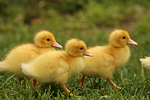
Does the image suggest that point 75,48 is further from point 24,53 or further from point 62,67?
point 24,53

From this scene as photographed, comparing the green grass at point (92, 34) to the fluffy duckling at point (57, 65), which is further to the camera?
the green grass at point (92, 34)

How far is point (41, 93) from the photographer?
3363 millimetres

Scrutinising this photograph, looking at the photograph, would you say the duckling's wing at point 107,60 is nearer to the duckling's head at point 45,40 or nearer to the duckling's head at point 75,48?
the duckling's head at point 75,48

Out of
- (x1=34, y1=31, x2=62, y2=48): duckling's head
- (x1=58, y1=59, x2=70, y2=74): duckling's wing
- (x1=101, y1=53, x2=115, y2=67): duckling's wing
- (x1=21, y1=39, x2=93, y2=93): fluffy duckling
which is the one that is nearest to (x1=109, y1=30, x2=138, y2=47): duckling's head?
(x1=101, y1=53, x2=115, y2=67): duckling's wing

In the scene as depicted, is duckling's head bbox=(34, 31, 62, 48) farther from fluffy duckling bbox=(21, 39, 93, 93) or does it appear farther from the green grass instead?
the green grass

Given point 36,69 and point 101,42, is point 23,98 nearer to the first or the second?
point 36,69

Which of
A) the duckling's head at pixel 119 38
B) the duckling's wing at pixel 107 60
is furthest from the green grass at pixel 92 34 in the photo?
the duckling's head at pixel 119 38

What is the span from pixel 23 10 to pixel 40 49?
5.25 metres

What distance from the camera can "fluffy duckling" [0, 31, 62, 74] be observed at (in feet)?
11.0

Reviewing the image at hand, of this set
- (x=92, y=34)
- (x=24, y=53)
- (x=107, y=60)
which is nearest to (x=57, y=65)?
(x=24, y=53)

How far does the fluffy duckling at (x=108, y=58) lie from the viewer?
3.46 meters

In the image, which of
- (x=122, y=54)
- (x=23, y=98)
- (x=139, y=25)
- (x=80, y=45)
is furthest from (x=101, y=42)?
(x=23, y=98)

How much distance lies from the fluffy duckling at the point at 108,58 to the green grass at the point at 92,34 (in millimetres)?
224

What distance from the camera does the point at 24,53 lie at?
338 centimetres
